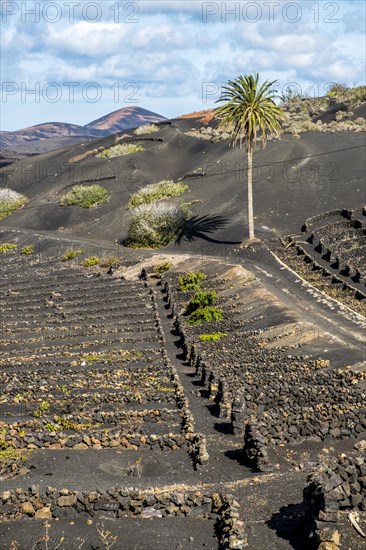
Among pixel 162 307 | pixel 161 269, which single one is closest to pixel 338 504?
pixel 162 307

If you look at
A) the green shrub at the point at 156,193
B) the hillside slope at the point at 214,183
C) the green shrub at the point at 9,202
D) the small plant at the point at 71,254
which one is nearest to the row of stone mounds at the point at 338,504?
the hillside slope at the point at 214,183

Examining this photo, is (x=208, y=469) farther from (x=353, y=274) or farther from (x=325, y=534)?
(x=353, y=274)

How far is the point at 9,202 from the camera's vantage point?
312 ft

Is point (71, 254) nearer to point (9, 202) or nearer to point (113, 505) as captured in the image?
point (9, 202)

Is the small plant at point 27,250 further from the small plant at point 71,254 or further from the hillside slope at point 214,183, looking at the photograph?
the hillside slope at point 214,183

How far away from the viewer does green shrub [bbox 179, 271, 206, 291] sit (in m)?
50.0

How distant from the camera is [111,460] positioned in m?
23.5

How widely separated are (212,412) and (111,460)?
21.9ft

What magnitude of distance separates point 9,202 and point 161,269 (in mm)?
46780

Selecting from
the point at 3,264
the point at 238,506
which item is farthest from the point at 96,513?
the point at 3,264

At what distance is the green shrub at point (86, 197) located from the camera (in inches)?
3314

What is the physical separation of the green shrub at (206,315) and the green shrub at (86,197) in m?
42.9

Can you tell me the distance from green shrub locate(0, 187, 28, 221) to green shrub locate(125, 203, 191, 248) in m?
33.1

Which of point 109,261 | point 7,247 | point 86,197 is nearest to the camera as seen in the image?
point 109,261
